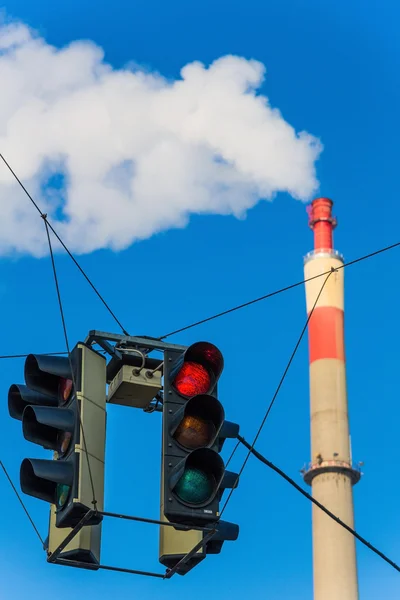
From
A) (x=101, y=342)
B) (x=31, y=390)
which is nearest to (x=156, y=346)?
(x=101, y=342)

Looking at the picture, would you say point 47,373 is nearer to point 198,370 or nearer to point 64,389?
point 64,389

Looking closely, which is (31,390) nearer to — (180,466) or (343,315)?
(180,466)

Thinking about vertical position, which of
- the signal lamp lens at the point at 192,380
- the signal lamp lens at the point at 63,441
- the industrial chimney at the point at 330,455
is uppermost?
the industrial chimney at the point at 330,455

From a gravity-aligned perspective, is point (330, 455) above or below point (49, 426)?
above

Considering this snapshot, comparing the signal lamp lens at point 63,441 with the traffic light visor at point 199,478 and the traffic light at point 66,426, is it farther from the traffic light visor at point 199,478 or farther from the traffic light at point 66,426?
the traffic light visor at point 199,478

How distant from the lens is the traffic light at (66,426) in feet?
24.2

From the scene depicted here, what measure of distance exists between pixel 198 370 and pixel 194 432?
0.45 meters

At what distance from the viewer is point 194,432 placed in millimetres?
7746

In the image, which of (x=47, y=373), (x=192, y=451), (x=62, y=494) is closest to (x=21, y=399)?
(x=47, y=373)

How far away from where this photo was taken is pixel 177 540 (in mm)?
8117

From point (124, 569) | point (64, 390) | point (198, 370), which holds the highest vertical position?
point (198, 370)

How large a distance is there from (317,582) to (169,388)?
198 feet

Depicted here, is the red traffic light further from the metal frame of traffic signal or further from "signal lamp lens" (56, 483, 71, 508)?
"signal lamp lens" (56, 483, 71, 508)

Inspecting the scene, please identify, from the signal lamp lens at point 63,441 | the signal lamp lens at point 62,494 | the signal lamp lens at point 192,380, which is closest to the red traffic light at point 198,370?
the signal lamp lens at point 192,380
